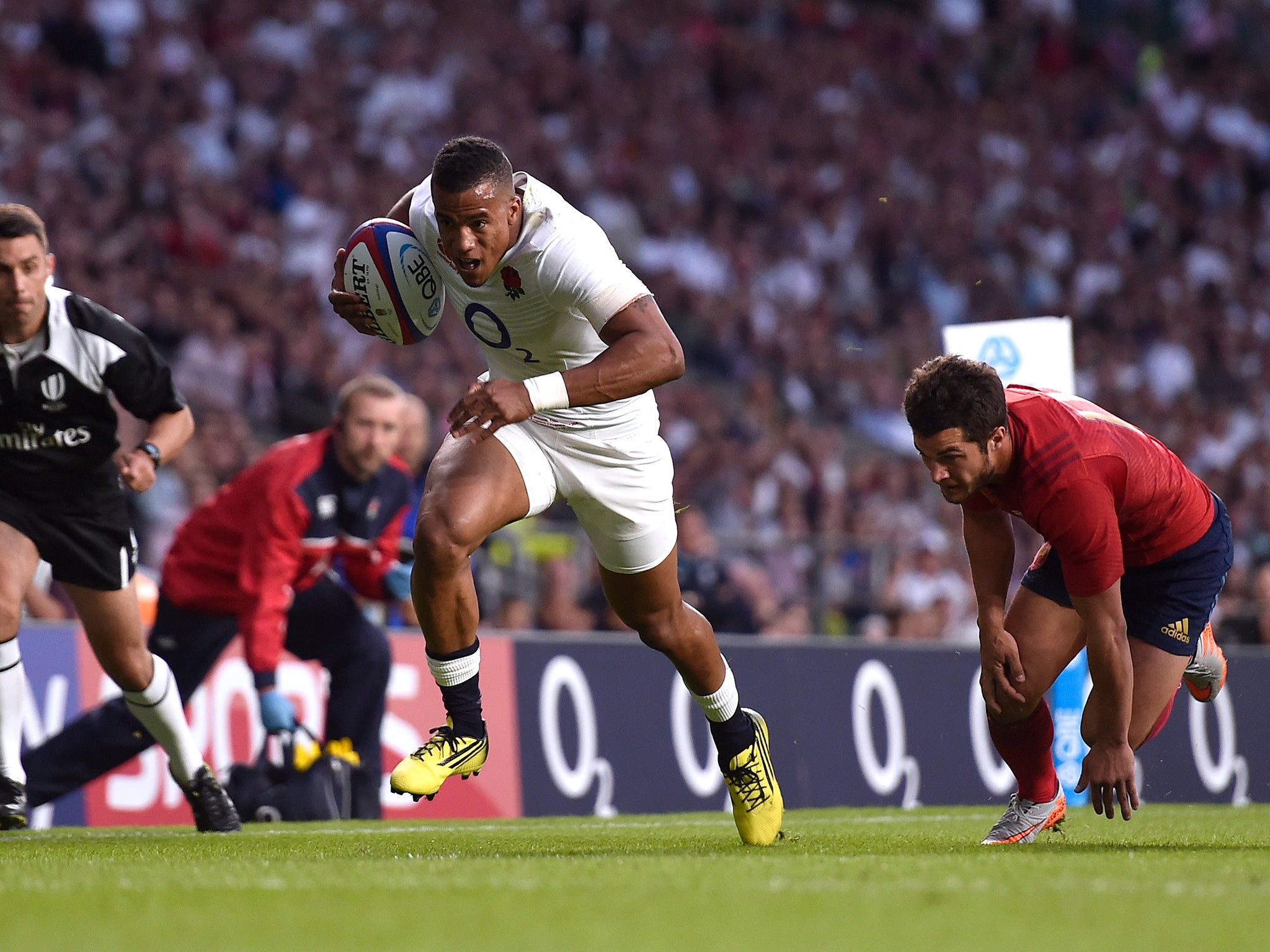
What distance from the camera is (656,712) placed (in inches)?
391

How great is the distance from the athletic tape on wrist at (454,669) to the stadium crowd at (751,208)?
236 inches

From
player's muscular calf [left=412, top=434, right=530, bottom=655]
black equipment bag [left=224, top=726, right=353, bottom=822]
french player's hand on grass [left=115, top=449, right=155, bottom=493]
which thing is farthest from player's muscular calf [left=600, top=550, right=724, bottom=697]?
black equipment bag [left=224, top=726, right=353, bottom=822]

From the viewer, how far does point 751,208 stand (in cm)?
1989

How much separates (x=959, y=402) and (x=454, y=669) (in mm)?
1823

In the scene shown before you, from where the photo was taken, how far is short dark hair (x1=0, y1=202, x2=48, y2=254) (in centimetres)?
607

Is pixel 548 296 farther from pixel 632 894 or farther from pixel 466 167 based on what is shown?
pixel 632 894

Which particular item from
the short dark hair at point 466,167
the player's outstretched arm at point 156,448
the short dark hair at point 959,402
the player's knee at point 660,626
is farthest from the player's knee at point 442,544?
the short dark hair at point 959,402

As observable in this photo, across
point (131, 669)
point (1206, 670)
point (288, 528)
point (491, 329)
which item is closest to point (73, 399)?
point (131, 669)

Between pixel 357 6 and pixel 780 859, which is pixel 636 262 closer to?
pixel 357 6

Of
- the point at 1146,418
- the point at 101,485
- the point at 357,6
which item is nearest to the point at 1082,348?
the point at 1146,418

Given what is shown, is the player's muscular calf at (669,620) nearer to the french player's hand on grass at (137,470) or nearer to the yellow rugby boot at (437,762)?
the yellow rugby boot at (437,762)

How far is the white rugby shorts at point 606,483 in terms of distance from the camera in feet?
18.9

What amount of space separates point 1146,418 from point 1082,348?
1.32 metres

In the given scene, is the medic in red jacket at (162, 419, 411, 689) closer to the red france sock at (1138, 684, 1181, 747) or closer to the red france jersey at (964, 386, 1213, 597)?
the red france jersey at (964, 386, 1213, 597)
